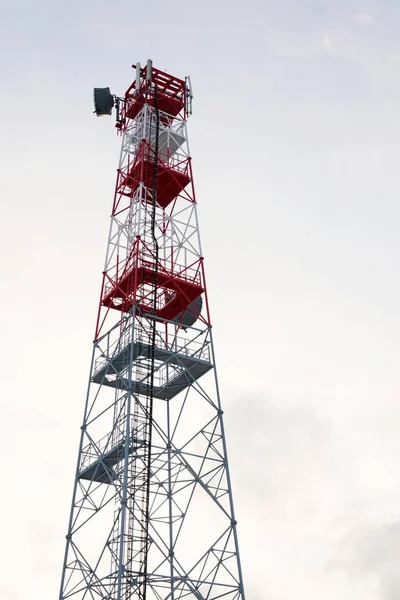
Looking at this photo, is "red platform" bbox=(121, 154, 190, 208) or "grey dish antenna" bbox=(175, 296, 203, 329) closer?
"grey dish antenna" bbox=(175, 296, 203, 329)

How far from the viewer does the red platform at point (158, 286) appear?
144 feet

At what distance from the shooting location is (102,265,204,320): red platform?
43906 mm

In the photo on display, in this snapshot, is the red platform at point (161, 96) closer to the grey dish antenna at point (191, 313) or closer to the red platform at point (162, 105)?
the red platform at point (162, 105)

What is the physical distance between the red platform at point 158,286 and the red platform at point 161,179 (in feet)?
20.6

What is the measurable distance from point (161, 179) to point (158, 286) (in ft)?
28.2

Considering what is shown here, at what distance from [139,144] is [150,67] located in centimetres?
650

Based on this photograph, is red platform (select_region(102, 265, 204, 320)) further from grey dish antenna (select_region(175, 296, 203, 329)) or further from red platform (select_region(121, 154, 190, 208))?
red platform (select_region(121, 154, 190, 208))

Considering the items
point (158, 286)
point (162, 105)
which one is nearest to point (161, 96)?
point (162, 105)

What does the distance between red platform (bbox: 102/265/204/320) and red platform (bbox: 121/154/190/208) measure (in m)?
6.27

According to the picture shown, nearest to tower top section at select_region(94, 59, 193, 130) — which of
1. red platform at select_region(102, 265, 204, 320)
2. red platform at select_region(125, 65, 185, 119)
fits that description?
red platform at select_region(125, 65, 185, 119)

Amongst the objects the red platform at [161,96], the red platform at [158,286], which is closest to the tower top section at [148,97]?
the red platform at [161,96]

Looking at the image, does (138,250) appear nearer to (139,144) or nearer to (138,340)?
(138,340)

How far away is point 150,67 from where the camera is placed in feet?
177

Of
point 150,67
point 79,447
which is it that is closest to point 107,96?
point 150,67
